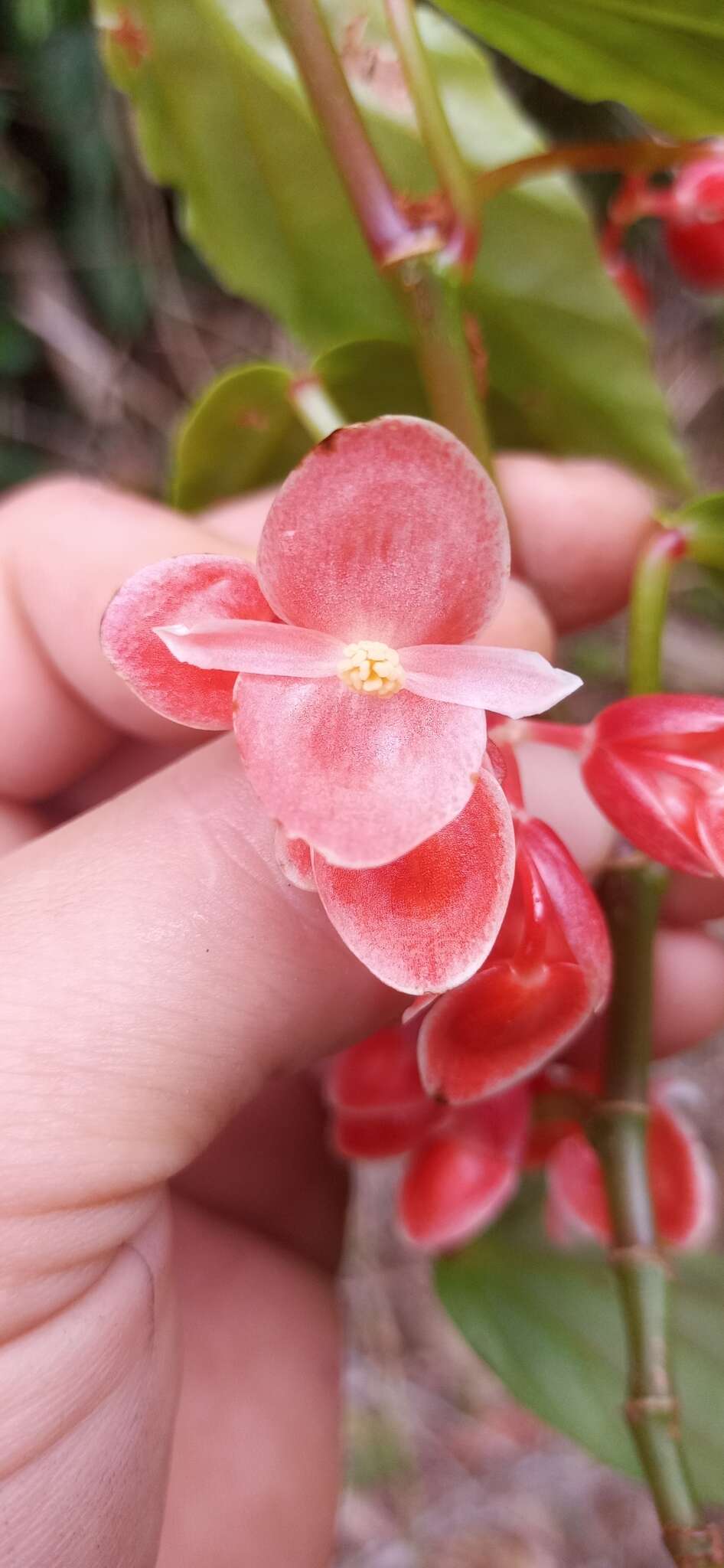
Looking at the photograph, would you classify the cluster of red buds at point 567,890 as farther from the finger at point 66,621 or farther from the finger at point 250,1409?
the finger at point 250,1409

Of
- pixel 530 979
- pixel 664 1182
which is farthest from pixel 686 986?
pixel 530 979

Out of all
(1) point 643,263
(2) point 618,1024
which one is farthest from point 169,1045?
(1) point 643,263

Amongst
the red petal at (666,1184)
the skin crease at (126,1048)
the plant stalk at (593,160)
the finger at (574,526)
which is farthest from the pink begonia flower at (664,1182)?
the plant stalk at (593,160)

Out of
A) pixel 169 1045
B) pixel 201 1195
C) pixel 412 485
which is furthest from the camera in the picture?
pixel 201 1195

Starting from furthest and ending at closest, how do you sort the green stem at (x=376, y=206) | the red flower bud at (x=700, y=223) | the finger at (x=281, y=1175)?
the finger at (x=281, y=1175) < the red flower bud at (x=700, y=223) < the green stem at (x=376, y=206)

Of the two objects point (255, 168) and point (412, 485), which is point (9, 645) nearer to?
point (255, 168)
